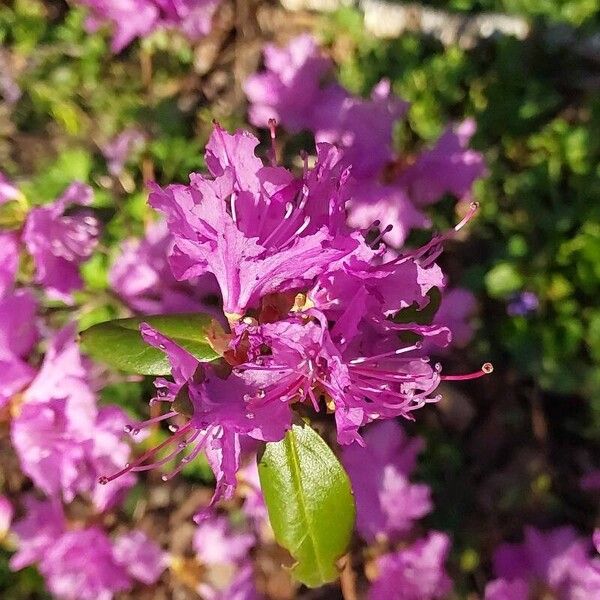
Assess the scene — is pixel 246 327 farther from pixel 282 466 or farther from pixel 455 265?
pixel 455 265

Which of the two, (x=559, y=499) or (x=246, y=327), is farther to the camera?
(x=559, y=499)

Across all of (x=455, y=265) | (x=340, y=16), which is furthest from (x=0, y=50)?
(x=455, y=265)

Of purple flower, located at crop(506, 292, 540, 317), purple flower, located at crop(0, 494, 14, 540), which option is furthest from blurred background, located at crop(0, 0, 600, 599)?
purple flower, located at crop(0, 494, 14, 540)

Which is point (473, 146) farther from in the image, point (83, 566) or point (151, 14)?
point (83, 566)

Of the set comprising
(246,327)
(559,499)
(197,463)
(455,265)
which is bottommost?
(559,499)

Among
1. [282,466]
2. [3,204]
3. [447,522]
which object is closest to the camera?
[282,466]

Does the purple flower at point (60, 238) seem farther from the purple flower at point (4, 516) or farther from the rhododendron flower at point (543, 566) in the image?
Answer: the rhododendron flower at point (543, 566)

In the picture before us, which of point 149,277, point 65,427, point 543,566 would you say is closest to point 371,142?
point 149,277

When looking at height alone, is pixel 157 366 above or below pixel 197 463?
above
